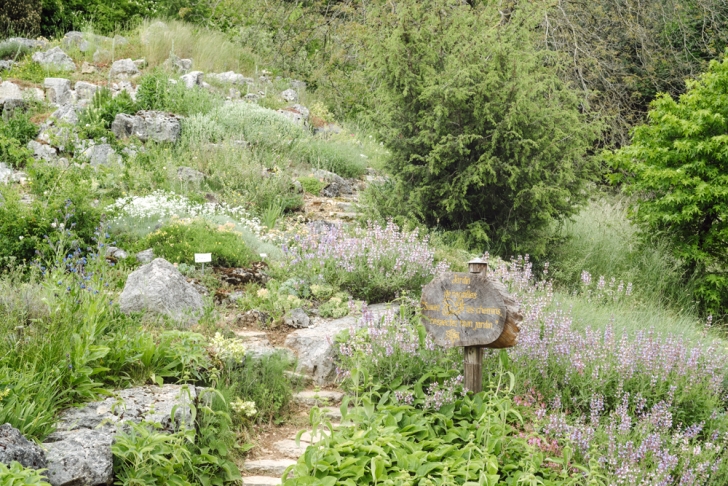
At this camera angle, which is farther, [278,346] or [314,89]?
[314,89]

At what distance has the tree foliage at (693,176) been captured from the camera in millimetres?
7527

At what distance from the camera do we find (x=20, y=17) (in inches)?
617

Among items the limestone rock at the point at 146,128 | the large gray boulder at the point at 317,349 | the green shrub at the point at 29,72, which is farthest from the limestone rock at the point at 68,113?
the large gray boulder at the point at 317,349

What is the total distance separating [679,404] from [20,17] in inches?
634

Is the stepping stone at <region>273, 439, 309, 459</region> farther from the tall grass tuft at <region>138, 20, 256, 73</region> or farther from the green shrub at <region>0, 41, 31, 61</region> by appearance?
the green shrub at <region>0, 41, 31, 61</region>

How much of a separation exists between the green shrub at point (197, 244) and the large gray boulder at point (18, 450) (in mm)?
3561

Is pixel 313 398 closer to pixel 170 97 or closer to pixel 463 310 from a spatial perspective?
pixel 463 310

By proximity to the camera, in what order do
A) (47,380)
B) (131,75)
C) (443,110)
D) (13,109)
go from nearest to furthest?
(47,380)
(443,110)
(13,109)
(131,75)

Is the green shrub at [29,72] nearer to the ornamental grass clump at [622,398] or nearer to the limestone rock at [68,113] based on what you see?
the limestone rock at [68,113]

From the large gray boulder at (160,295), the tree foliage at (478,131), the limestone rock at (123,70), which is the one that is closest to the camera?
the large gray boulder at (160,295)

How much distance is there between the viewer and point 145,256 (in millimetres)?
6715

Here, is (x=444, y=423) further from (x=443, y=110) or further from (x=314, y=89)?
(x=314, y=89)

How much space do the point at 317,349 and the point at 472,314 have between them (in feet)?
5.14

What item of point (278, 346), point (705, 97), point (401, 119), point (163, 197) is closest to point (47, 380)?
point (278, 346)
